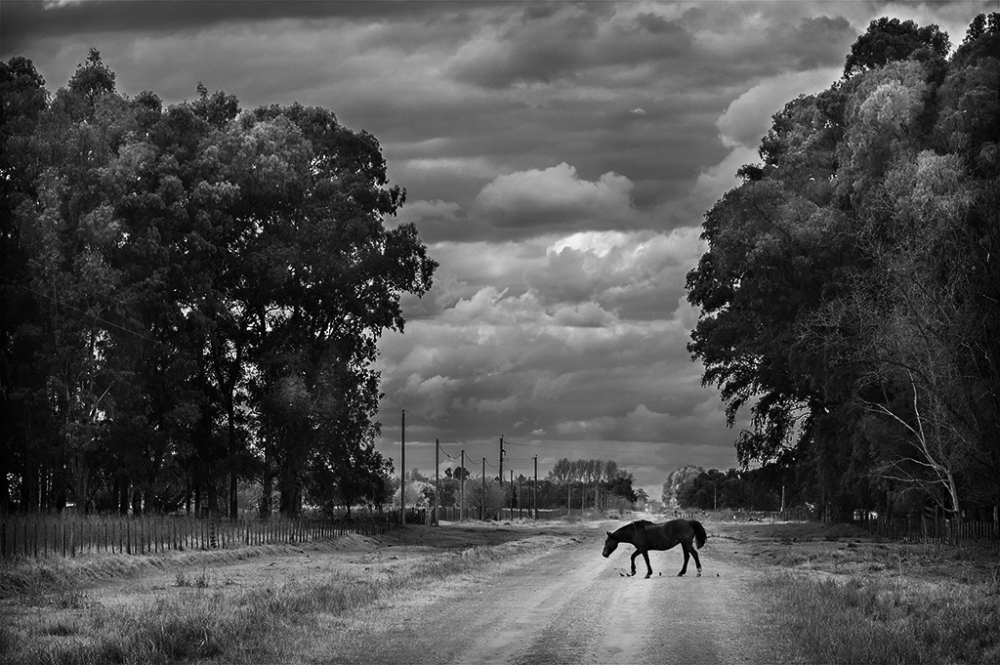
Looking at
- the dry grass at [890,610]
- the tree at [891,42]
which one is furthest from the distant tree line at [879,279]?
the dry grass at [890,610]

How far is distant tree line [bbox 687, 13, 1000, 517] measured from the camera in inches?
1457

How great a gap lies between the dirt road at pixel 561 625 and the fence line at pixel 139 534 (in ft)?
46.6

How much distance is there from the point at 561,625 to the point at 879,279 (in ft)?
95.0

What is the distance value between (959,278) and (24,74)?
37400 millimetres

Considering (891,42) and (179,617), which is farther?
(891,42)

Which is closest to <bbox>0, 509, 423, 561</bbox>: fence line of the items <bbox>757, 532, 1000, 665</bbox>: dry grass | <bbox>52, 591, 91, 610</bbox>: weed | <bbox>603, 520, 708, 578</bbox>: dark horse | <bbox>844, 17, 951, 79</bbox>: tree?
<bbox>52, 591, 91, 610</bbox>: weed

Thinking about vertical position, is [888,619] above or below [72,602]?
above

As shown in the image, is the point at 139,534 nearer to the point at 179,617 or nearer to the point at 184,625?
the point at 179,617

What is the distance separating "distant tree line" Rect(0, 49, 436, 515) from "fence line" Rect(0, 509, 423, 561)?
401 centimetres

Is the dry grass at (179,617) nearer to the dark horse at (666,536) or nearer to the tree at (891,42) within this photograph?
the dark horse at (666,536)

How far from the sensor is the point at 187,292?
54719mm

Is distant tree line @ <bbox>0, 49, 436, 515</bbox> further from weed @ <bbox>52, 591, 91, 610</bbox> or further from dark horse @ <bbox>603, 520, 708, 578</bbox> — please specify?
dark horse @ <bbox>603, 520, 708, 578</bbox>

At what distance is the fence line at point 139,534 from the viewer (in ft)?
114

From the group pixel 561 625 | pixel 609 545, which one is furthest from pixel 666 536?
pixel 561 625
